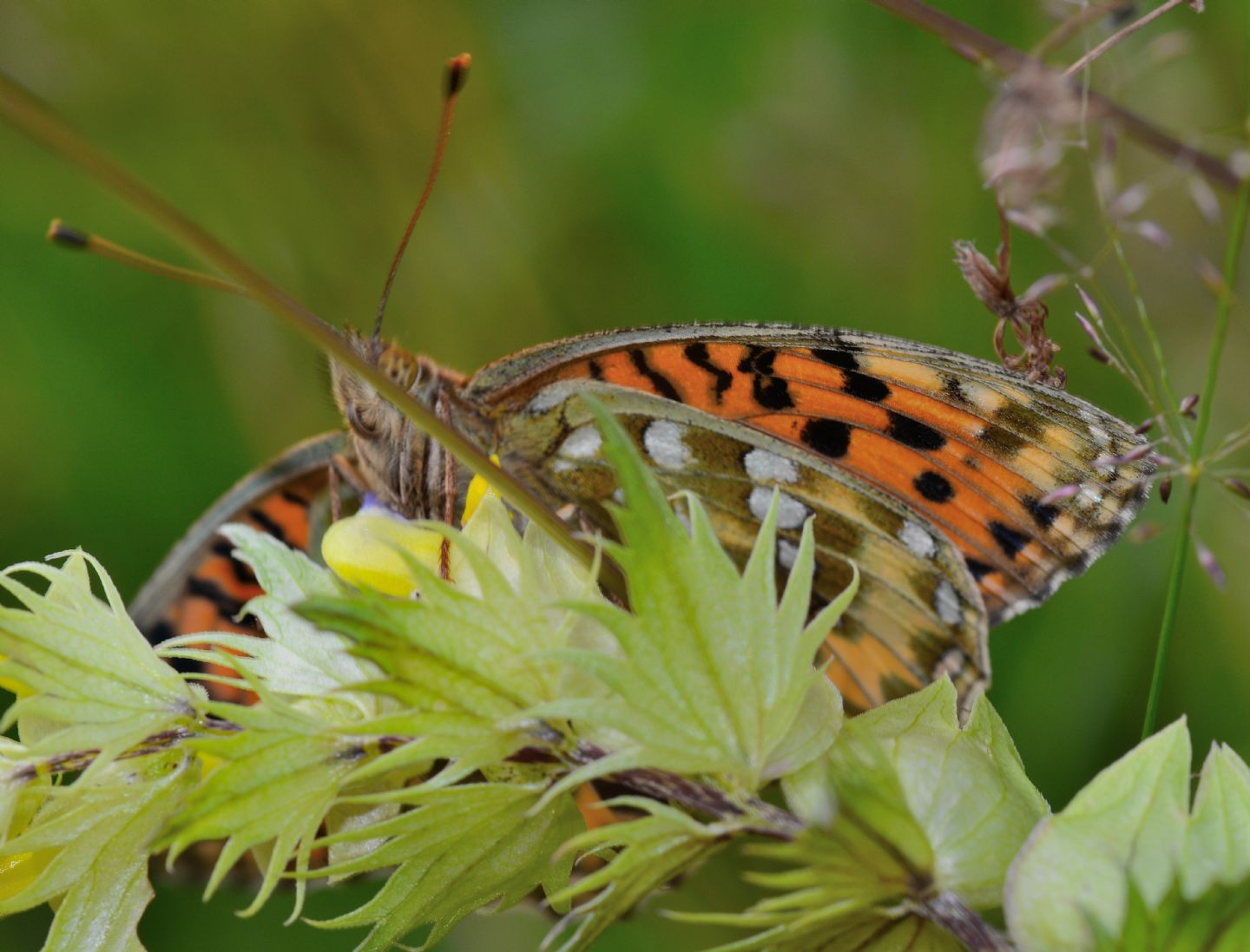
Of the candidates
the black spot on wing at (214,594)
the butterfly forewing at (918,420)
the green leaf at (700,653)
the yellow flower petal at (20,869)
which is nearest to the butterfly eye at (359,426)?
the butterfly forewing at (918,420)

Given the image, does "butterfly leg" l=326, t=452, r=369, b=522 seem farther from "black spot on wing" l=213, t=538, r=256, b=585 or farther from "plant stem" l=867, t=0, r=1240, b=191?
"plant stem" l=867, t=0, r=1240, b=191

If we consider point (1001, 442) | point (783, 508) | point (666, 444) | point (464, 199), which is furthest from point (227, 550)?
point (464, 199)

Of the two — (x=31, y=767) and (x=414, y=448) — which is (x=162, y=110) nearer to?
(x=414, y=448)

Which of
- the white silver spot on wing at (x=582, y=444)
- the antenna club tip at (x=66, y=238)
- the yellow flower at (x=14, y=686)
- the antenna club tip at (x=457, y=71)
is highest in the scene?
the antenna club tip at (x=457, y=71)

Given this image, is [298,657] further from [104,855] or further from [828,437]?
[828,437]

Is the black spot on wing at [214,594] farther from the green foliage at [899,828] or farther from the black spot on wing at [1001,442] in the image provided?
the green foliage at [899,828]

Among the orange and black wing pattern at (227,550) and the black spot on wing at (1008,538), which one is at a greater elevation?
the black spot on wing at (1008,538)

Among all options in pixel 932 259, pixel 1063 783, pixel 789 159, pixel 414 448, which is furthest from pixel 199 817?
pixel 789 159
